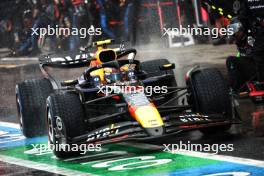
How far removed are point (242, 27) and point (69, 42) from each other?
1405cm

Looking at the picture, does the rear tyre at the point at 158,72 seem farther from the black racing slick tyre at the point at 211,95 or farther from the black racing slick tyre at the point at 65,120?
the black racing slick tyre at the point at 65,120

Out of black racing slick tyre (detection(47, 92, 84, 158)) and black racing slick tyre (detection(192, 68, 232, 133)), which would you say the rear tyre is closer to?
black racing slick tyre (detection(192, 68, 232, 133))

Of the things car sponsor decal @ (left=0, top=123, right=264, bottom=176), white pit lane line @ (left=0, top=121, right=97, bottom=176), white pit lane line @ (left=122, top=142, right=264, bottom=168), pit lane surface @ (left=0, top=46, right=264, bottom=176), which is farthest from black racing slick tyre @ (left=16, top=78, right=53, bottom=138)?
white pit lane line @ (left=122, top=142, right=264, bottom=168)

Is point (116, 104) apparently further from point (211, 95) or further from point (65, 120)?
point (211, 95)

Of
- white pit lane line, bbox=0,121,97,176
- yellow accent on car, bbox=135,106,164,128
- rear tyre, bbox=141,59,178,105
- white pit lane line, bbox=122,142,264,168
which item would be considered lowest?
→ white pit lane line, bbox=122,142,264,168

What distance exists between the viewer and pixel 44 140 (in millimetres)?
11492

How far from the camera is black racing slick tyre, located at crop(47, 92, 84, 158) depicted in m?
9.79

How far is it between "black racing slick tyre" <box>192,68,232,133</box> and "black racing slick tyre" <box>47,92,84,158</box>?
1.46 meters

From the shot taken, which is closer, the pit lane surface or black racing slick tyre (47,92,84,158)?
the pit lane surface

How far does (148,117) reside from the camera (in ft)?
31.7

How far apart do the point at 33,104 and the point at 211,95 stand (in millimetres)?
2610

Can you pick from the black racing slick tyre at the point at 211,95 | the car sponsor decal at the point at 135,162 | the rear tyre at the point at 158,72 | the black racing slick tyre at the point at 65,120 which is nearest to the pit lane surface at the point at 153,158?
the car sponsor decal at the point at 135,162

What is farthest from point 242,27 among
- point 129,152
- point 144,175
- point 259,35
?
point 144,175

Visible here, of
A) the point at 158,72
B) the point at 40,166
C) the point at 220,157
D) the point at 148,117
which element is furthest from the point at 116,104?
the point at 158,72
